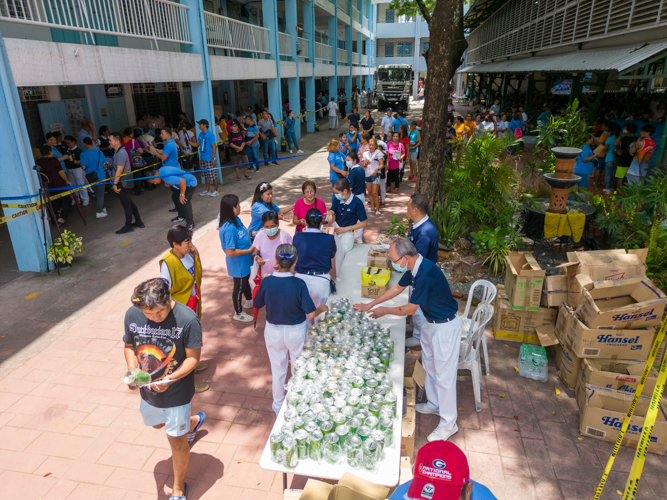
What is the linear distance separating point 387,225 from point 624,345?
564 cm

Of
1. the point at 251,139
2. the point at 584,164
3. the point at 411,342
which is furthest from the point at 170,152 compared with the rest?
the point at 584,164

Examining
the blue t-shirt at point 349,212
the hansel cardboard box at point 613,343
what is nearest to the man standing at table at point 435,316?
the hansel cardboard box at point 613,343

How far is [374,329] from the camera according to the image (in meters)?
3.84

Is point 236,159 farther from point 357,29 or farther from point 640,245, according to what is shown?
point 357,29

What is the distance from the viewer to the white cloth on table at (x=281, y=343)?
12.5 ft

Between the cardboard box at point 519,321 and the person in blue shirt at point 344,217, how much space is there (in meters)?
2.13

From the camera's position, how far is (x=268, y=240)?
5105mm

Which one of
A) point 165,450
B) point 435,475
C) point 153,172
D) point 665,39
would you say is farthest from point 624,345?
point 153,172

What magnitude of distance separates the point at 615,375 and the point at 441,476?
326cm

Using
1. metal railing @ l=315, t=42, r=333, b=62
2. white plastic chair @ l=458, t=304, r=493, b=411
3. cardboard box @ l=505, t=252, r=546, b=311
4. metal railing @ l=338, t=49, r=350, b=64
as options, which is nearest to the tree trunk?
cardboard box @ l=505, t=252, r=546, b=311

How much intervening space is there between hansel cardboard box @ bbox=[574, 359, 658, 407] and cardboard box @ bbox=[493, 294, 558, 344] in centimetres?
90

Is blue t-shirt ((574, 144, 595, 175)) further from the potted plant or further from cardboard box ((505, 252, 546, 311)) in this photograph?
the potted plant

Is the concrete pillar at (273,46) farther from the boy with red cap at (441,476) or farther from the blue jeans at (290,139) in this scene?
the boy with red cap at (441,476)

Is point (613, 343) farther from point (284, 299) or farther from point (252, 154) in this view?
point (252, 154)
